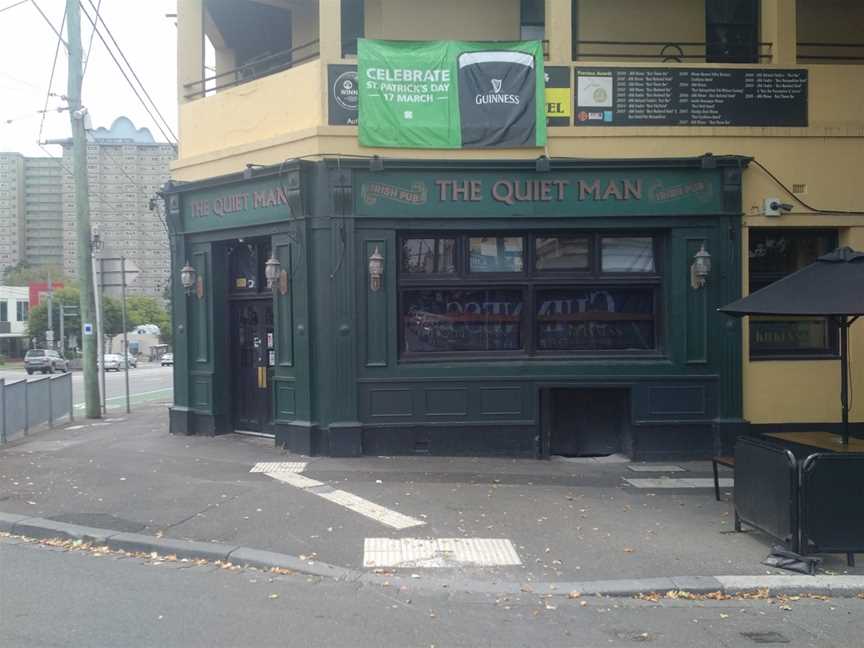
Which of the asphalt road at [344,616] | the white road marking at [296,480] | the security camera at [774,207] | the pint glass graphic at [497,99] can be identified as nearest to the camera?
the asphalt road at [344,616]

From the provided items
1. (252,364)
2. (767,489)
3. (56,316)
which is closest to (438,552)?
(767,489)

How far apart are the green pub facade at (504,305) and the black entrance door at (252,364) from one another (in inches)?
38.3

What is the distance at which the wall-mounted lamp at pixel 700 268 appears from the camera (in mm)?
11031

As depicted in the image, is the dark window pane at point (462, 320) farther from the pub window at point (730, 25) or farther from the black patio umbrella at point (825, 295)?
the pub window at point (730, 25)

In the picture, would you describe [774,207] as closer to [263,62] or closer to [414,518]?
[414,518]

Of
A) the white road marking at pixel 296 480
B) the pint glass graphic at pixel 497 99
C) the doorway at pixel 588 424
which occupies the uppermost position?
the pint glass graphic at pixel 497 99

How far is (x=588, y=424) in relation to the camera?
11578 mm

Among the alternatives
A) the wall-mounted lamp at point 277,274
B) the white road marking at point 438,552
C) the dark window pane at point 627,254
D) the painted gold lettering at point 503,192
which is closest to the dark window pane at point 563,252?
the dark window pane at point 627,254

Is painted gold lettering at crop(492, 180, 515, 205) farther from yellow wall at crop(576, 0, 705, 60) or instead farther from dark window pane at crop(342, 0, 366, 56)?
dark window pane at crop(342, 0, 366, 56)

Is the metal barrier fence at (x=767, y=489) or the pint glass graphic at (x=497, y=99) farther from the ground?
the pint glass graphic at (x=497, y=99)

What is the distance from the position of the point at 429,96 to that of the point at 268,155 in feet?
8.21

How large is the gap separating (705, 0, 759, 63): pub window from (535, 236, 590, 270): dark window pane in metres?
3.84

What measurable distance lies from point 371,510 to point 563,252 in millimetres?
5058

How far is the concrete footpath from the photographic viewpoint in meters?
6.43
